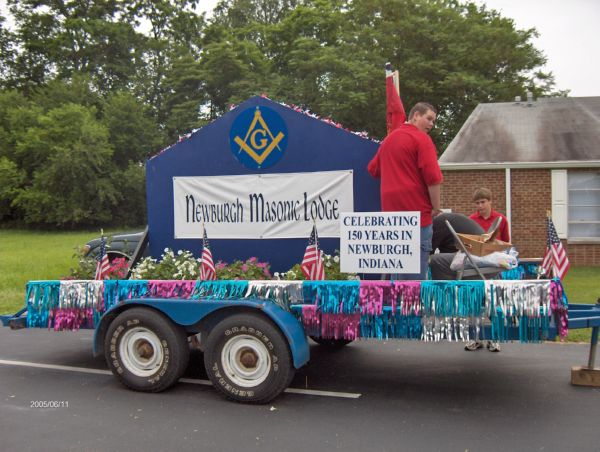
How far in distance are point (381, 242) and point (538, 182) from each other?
11479mm

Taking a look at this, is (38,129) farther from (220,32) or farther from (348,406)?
(348,406)

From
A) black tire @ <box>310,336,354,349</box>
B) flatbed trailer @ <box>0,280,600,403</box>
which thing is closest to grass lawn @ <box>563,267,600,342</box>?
flatbed trailer @ <box>0,280,600,403</box>

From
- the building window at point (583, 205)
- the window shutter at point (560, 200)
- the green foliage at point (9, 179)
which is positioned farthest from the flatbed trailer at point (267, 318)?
the green foliage at point (9, 179)

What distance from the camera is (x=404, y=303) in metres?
4.77

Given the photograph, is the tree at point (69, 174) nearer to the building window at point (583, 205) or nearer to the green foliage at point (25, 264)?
the green foliage at point (25, 264)

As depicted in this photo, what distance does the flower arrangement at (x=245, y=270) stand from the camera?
5641 mm

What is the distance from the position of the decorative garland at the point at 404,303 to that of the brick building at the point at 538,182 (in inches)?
432

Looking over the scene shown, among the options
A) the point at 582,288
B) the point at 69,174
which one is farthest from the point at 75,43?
the point at 582,288

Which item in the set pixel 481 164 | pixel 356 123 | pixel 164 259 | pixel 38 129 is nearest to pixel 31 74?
pixel 38 129

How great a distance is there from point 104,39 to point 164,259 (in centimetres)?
4293

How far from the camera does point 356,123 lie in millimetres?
28141

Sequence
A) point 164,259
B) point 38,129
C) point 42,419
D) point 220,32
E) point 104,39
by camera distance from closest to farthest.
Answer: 1. point 42,419
2. point 164,259
3. point 38,129
4. point 220,32
5. point 104,39

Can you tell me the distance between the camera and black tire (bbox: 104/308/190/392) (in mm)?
5258

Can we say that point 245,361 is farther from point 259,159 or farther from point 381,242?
point 259,159
